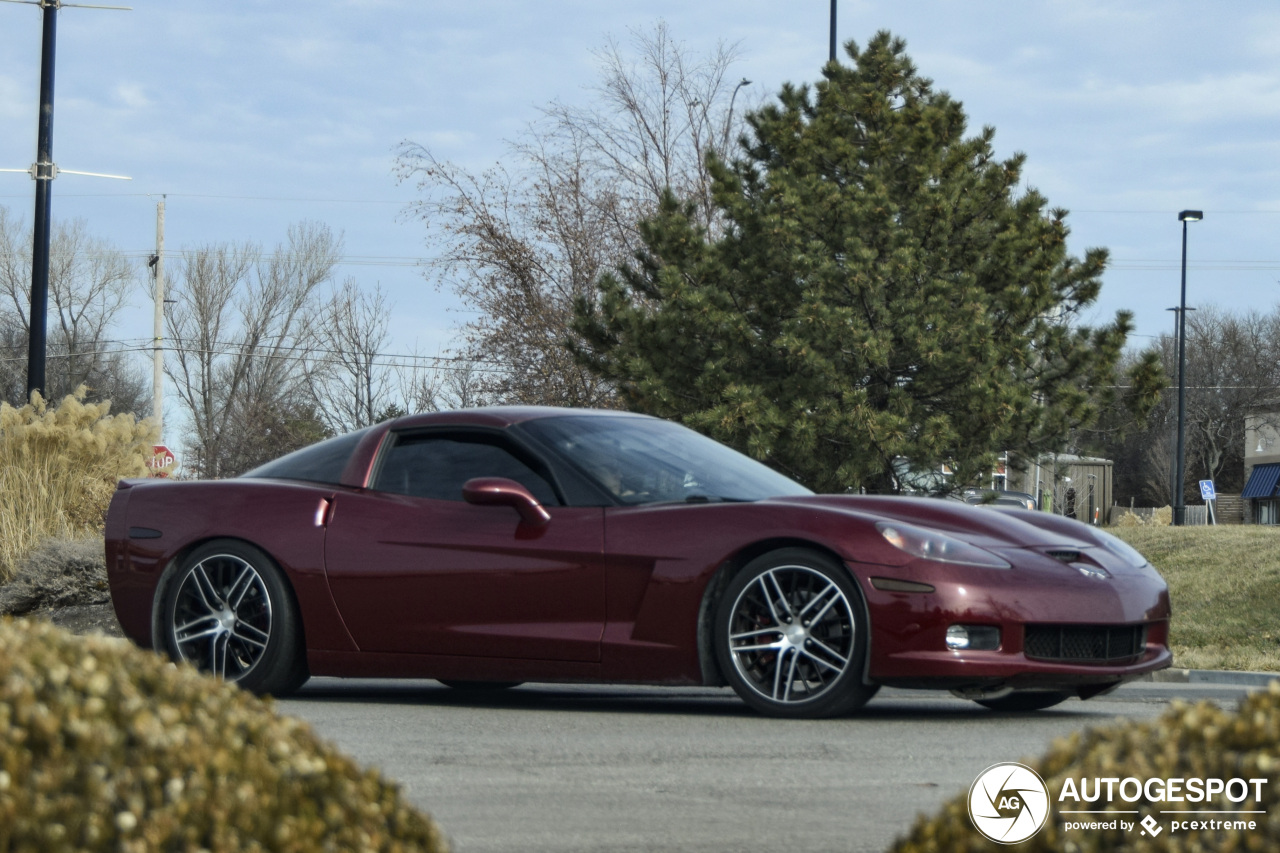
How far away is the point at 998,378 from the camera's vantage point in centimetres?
1808

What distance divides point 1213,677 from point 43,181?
1404 cm

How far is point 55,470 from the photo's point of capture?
14.9m

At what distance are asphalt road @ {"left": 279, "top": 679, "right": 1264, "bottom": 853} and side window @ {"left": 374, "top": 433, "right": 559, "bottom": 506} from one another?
982 mm

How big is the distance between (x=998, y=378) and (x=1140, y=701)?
34.0 feet

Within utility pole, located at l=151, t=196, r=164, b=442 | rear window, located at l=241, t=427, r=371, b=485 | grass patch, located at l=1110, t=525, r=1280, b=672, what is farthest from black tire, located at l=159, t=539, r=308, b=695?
utility pole, located at l=151, t=196, r=164, b=442

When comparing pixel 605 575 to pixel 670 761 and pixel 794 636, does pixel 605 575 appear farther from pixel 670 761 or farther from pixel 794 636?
pixel 670 761

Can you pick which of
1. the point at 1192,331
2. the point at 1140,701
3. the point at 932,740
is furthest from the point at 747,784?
the point at 1192,331

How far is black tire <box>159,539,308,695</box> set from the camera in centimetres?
710

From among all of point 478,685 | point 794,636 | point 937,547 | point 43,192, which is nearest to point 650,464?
point 794,636

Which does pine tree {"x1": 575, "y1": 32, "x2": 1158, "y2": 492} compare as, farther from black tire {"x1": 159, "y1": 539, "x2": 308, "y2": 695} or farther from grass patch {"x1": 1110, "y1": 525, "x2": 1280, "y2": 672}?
black tire {"x1": 159, "y1": 539, "x2": 308, "y2": 695}

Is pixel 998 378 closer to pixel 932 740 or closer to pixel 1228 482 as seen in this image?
pixel 932 740

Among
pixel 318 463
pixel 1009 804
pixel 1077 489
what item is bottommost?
pixel 1077 489

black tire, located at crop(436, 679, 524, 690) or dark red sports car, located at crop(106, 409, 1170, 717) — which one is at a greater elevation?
dark red sports car, located at crop(106, 409, 1170, 717)

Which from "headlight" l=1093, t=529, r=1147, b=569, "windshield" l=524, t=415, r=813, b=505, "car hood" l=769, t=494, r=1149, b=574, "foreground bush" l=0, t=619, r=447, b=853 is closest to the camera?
"foreground bush" l=0, t=619, r=447, b=853
